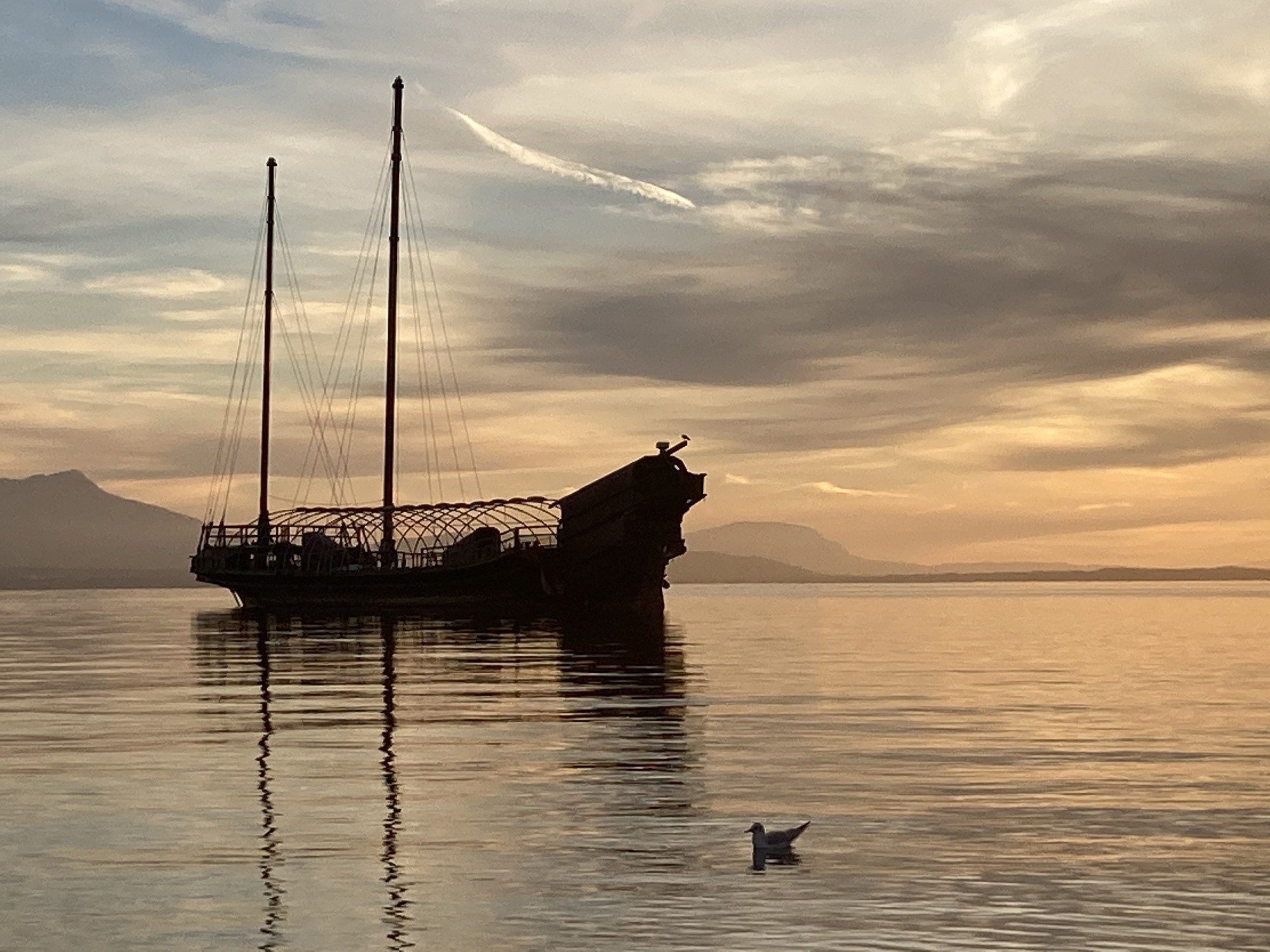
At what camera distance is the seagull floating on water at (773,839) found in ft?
51.7

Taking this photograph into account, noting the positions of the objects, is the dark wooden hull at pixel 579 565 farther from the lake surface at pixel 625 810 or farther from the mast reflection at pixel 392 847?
the mast reflection at pixel 392 847

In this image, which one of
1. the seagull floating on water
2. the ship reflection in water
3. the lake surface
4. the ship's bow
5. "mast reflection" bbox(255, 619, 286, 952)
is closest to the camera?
"mast reflection" bbox(255, 619, 286, 952)

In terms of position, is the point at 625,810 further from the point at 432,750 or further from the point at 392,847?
the point at 432,750

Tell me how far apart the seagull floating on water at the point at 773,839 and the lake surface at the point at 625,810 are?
294mm

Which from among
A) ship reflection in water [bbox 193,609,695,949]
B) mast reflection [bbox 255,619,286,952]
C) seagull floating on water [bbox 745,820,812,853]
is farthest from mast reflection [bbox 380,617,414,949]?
seagull floating on water [bbox 745,820,812,853]

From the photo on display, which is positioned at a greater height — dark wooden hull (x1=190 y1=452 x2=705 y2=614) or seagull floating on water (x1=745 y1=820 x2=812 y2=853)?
dark wooden hull (x1=190 y1=452 x2=705 y2=614)

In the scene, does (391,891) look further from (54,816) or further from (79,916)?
(54,816)

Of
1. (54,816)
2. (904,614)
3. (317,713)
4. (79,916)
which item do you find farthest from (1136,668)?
(904,614)

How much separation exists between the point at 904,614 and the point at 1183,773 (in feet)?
333

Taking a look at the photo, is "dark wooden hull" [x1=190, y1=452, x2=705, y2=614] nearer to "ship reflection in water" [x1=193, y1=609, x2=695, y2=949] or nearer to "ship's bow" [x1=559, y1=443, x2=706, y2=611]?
"ship's bow" [x1=559, y1=443, x2=706, y2=611]

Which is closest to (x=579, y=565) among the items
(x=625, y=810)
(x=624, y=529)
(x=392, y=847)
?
(x=624, y=529)

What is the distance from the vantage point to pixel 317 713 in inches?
1264

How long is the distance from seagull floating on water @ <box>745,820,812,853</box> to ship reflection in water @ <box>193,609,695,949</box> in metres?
0.80

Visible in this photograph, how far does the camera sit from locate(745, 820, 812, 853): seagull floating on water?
15.8 metres
